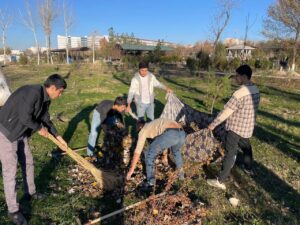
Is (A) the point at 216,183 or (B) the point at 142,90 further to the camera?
(B) the point at 142,90

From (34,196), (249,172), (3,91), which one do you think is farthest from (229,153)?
(3,91)

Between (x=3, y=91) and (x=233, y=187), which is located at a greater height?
(x=3, y=91)

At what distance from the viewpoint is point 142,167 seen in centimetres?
579

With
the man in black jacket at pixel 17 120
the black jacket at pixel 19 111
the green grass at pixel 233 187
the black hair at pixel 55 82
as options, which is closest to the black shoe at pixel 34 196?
the green grass at pixel 233 187

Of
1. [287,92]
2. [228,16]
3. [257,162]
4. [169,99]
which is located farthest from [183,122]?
[228,16]

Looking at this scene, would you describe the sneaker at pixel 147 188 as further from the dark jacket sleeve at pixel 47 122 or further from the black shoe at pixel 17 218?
the black shoe at pixel 17 218

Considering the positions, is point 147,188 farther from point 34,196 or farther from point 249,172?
point 249,172

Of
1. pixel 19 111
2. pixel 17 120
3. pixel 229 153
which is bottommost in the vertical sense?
pixel 229 153

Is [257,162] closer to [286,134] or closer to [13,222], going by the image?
[286,134]

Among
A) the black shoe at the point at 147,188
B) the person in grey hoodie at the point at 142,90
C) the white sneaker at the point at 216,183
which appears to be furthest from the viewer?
the person in grey hoodie at the point at 142,90

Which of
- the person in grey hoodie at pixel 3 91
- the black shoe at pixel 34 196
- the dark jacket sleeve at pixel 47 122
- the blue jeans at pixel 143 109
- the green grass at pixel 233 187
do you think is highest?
the person in grey hoodie at pixel 3 91

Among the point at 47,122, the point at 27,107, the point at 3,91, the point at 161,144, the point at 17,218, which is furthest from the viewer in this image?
the point at 3,91

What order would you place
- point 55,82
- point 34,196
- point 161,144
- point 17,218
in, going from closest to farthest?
point 55,82
point 17,218
point 34,196
point 161,144

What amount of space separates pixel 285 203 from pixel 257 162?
1.73m
